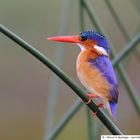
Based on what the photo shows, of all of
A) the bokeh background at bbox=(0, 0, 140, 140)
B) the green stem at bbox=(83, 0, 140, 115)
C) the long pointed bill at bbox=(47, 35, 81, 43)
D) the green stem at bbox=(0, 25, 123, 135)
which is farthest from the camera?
the bokeh background at bbox=(0, 0, 140, 140)

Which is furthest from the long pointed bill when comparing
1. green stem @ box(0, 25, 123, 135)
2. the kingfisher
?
green stem @ box(0, 25, 123, 135)

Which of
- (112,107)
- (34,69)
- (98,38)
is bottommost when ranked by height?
(112,107)

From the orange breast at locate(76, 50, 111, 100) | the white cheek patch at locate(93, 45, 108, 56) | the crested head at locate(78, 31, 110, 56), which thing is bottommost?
the orange breast at locate(76, 50, 111, 100)

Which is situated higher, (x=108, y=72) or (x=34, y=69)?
(x=34, y=69)

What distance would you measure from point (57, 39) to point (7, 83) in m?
1.77

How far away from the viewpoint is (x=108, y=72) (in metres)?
0.95

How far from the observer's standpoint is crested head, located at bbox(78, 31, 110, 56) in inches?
38.4

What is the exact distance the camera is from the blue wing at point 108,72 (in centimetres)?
96

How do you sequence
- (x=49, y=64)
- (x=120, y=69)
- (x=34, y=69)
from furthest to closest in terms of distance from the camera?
(x=34, y=69) → (x=120, y=69) → (x=49, y=64)

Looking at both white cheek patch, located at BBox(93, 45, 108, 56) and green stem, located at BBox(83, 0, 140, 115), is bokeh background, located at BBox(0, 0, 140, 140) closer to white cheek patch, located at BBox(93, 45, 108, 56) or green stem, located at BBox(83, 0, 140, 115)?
green stem, located at BBox(83, 0, 140, 115)

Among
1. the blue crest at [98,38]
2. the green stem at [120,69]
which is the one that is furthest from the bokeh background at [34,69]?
the blue crest at [98,38]

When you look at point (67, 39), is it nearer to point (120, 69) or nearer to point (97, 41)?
point (97, 41)

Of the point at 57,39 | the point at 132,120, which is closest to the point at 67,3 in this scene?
the point at 57,39

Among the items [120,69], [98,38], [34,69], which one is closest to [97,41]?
[98,38]
